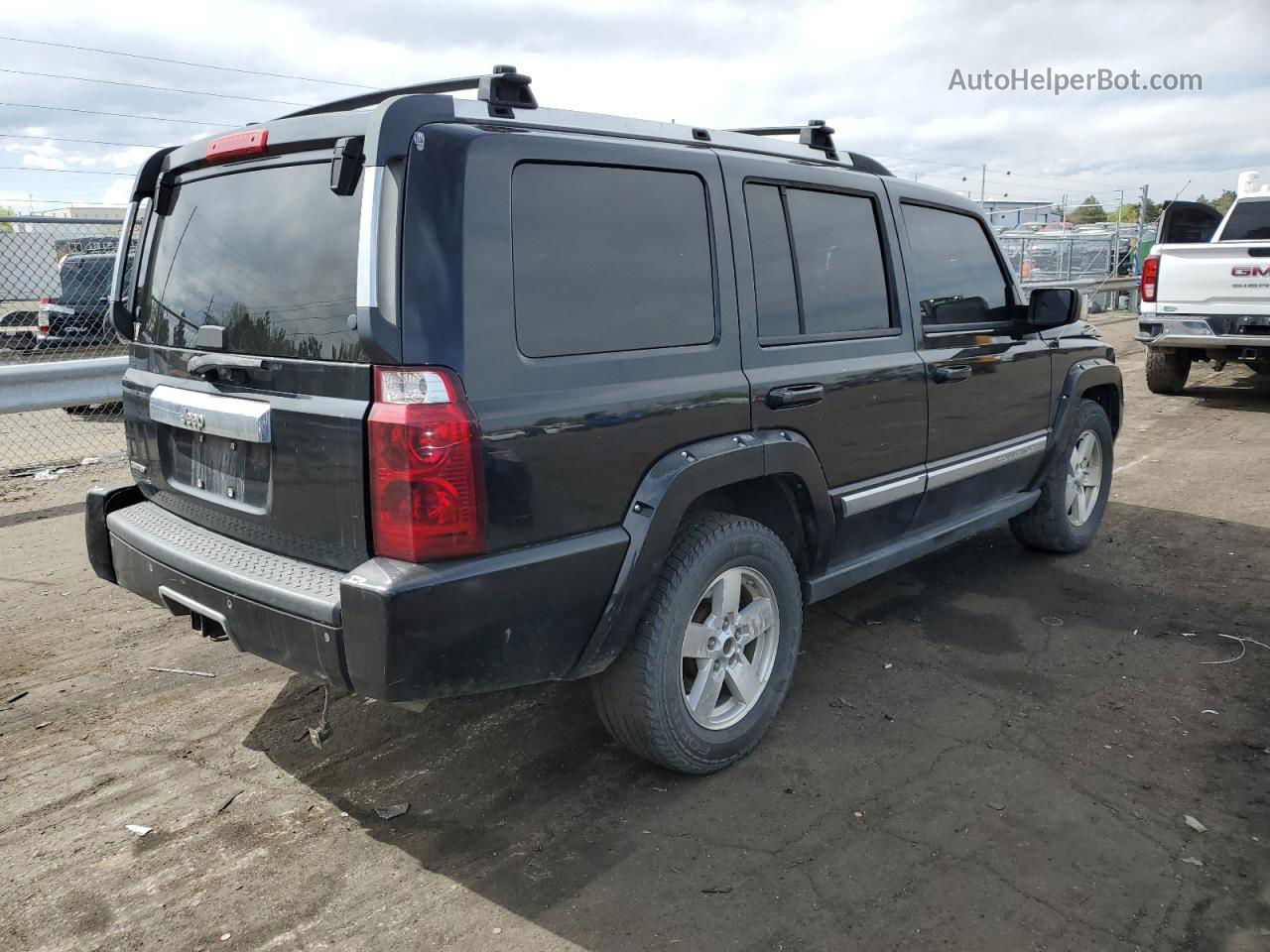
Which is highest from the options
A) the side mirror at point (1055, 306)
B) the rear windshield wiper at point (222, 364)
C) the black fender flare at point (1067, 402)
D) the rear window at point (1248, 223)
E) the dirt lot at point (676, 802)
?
the rear window at point (1248, 223)

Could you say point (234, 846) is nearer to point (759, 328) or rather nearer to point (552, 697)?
point (552, 697)

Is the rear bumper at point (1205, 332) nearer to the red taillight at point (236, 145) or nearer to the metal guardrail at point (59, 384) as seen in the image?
the metal guardrail at point (59, 384)

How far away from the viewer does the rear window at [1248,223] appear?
36.3 feet

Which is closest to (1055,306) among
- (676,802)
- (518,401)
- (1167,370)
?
(676,802)

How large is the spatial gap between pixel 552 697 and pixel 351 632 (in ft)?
4.68

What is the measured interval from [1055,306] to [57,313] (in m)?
7.43

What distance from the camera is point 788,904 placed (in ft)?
8.38

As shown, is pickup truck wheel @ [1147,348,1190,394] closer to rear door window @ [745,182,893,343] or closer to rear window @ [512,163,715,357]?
rear door window @ [745,182,893,343]

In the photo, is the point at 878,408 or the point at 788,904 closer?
the point at 788,904

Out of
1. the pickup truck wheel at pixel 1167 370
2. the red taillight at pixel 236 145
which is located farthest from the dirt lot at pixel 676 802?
the pickup truck wheel at pixel 1167 370

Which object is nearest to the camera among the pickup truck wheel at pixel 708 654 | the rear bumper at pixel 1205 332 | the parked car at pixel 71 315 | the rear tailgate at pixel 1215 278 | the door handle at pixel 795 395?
the pickup truck wheel at pixel 708 654

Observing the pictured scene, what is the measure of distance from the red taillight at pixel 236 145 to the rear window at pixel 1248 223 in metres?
11.6

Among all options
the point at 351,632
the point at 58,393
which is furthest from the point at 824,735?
the point at 58,393

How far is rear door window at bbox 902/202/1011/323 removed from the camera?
4082 mm
